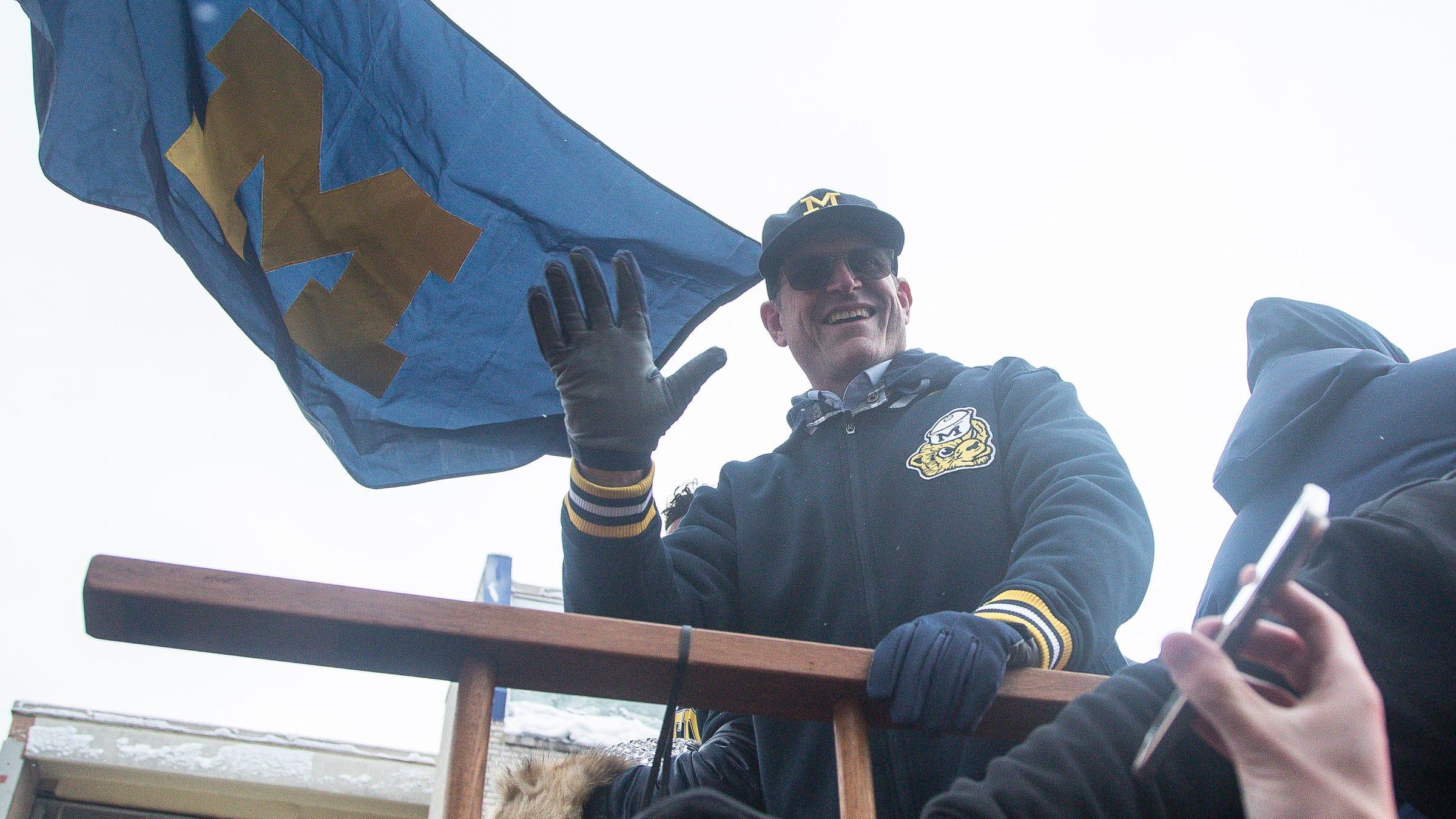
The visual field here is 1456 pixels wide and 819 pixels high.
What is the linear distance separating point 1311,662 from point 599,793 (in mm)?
3032

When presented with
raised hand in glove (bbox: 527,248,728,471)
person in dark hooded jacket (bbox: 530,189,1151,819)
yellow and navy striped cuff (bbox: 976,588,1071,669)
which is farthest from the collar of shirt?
yellow and navy striped cuff (bbox: 976,588,1071,669)

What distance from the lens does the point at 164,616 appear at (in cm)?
147

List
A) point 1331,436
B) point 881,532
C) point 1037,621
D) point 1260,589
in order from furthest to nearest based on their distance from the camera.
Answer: point 881,532 < point 1331,436 < point 1037,621 < point 1260,589

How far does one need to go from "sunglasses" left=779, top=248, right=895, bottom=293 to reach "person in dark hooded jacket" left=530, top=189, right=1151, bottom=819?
0.72ft

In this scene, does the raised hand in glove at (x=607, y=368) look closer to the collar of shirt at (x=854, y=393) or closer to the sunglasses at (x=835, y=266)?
the collar of shirt at (x=854, y=393)

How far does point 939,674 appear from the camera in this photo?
1.52 metres

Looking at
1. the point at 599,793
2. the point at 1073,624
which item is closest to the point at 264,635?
the point at 1073,624

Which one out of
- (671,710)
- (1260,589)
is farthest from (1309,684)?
(671,710)

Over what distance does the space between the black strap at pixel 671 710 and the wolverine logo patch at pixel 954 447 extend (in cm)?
91

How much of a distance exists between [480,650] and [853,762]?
522 mm

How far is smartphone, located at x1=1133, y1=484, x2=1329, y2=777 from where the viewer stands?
0.70m

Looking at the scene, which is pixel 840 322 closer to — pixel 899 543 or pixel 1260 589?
pixel 899 543

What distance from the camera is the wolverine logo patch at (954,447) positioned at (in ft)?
7.65

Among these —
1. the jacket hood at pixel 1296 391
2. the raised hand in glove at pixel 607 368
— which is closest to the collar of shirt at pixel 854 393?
the raised hand in glove at pixel 607 368
